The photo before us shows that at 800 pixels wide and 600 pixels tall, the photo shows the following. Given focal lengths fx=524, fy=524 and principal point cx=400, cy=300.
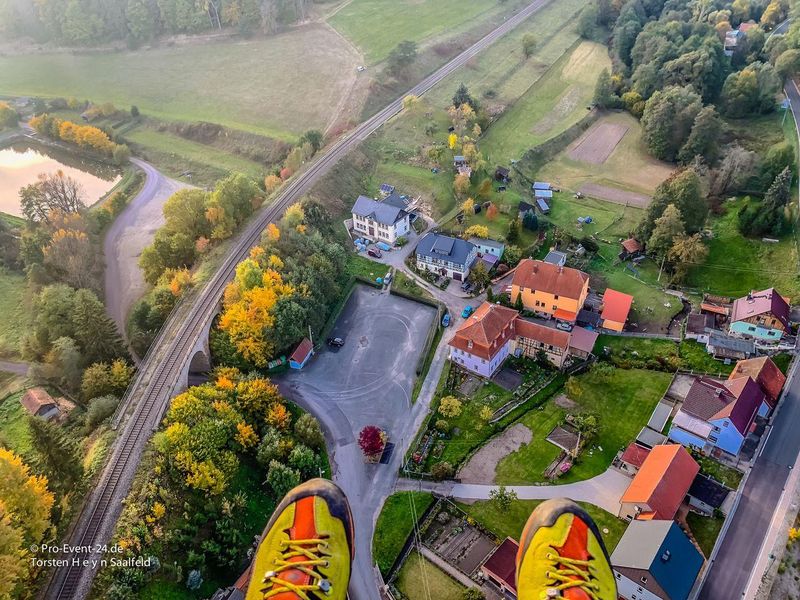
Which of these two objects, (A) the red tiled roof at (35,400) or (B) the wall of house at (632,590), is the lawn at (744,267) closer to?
(B) the wall of house at (632,590)

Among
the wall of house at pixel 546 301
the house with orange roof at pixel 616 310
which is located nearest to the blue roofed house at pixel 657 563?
the house with orange roof at pixel 616 310

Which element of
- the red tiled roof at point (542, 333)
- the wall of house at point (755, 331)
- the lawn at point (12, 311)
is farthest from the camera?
the lawn at point (12, 311)

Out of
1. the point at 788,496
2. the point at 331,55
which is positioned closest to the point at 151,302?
the point at 788,496

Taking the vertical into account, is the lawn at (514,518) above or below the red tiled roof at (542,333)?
below

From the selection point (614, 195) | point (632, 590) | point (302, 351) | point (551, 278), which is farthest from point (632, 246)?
point (632, 590)

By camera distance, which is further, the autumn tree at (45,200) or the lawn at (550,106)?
the lawn at (550,106)
